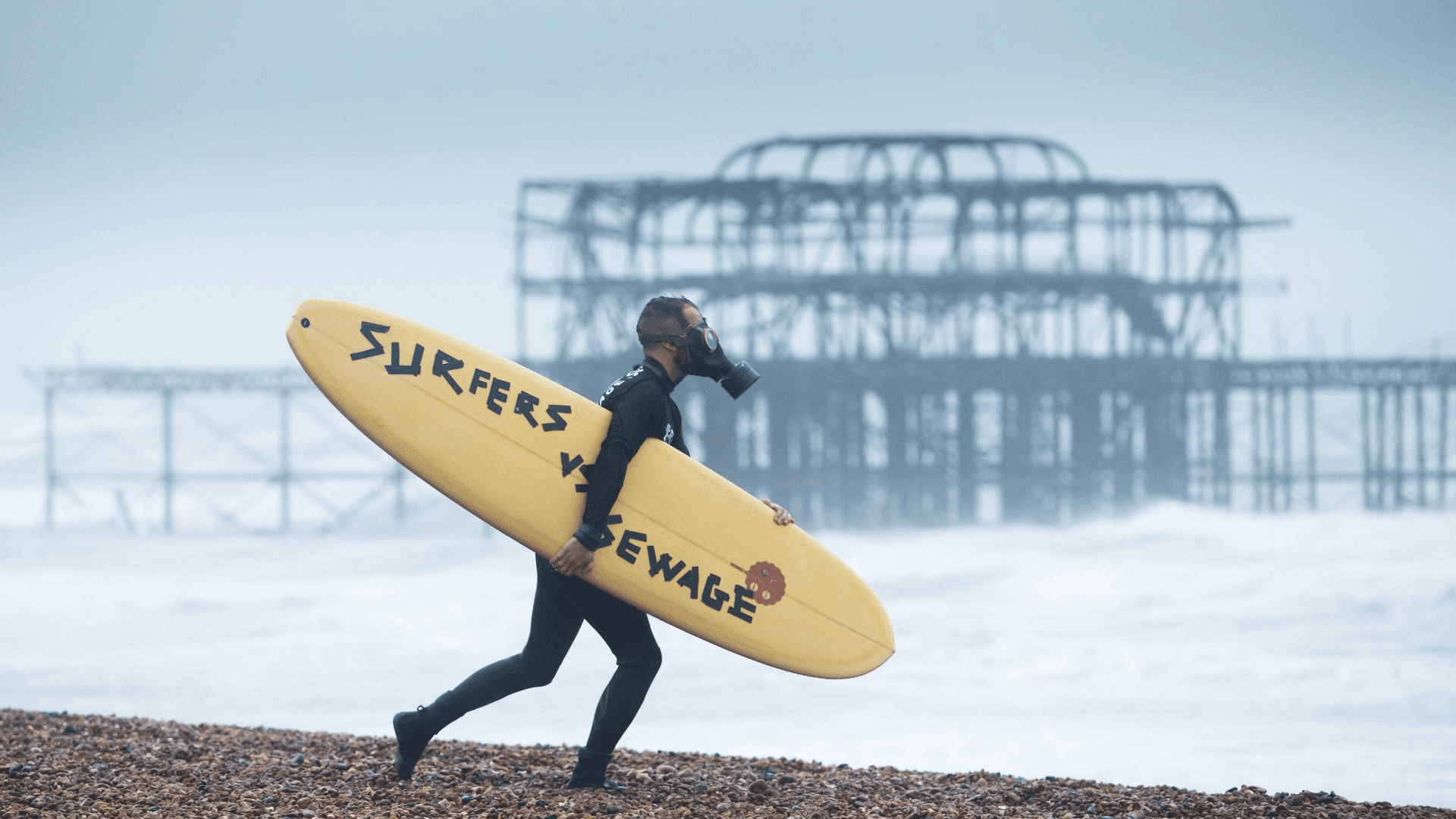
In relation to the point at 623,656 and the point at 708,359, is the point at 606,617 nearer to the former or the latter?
the point at 623,656

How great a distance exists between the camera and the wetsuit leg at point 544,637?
3.92 meters

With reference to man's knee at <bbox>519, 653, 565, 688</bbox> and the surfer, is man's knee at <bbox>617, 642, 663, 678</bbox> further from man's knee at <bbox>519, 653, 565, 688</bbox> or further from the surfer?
man's knee at <bbox>519, 653, 565, 688</bbox>

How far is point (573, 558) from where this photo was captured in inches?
147

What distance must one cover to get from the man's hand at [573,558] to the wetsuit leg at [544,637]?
Result: 17cm

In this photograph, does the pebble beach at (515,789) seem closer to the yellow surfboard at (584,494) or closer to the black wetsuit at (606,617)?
the black wetsuit at (606,617)

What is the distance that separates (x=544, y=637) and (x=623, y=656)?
24cm

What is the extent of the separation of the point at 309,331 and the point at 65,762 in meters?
1.64

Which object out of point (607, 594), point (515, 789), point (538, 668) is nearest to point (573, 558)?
point (607, 594)

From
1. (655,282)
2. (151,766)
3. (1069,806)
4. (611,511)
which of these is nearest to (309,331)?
(611,511)

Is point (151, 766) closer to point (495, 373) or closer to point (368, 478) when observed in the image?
point (495, 373)

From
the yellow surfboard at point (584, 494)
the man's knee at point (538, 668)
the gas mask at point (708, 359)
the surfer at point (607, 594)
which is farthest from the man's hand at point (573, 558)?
the gas mask at point (708, 359)

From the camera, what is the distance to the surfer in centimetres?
378

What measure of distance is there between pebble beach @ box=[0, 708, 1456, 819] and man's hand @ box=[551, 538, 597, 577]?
26.3 inches

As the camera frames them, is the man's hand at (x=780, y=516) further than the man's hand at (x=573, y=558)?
Yes
